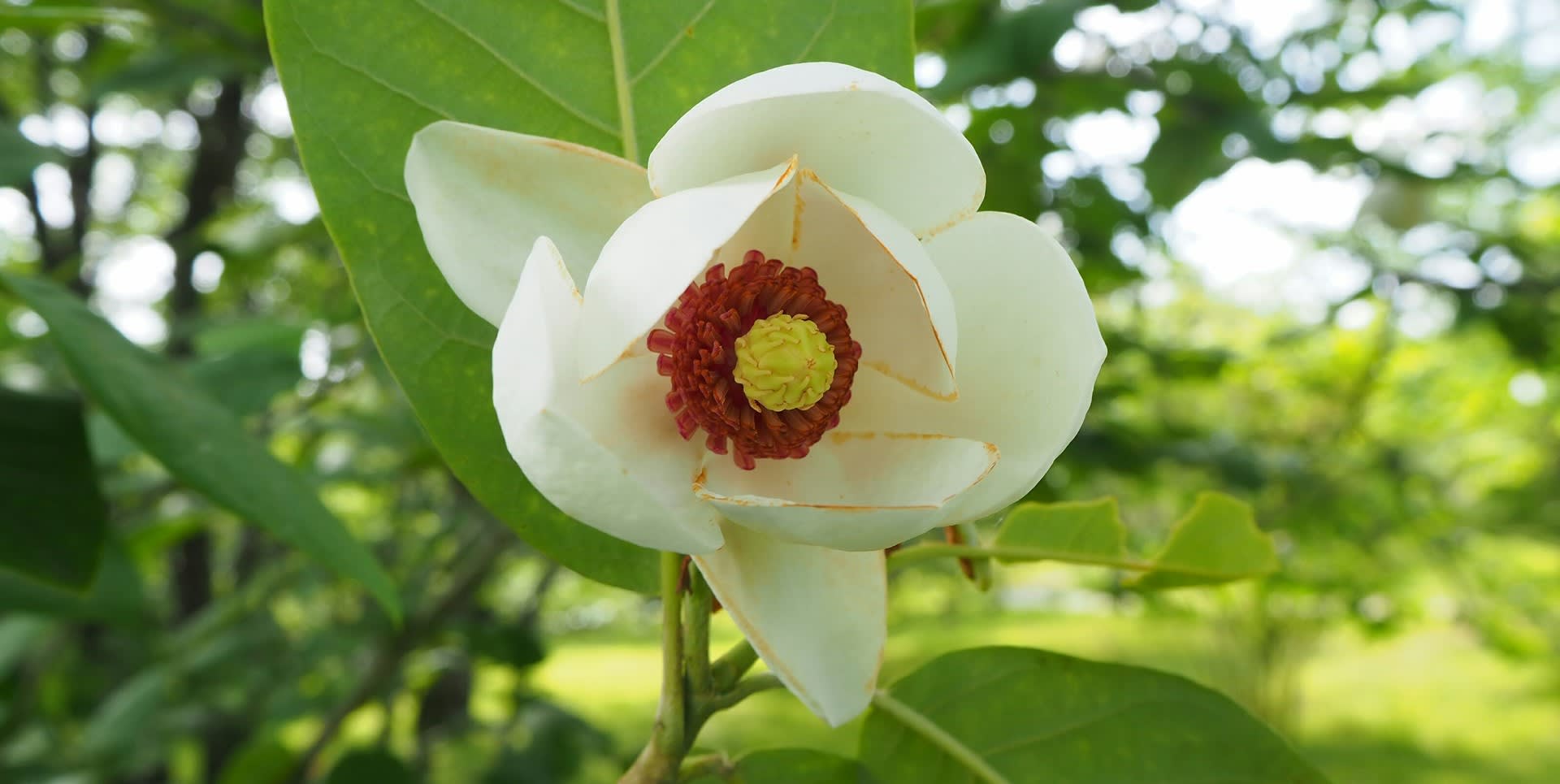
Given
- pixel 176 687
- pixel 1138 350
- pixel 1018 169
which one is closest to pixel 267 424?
pixel 176 687

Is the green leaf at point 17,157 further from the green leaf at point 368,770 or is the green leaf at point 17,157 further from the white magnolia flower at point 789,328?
the green leaf at point 368,770

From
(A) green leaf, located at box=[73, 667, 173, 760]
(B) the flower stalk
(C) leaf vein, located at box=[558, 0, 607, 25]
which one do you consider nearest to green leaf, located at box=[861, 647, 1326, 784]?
(B) the flower stalk

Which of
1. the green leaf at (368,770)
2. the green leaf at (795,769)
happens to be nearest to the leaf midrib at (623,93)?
the green leaf at (795,769)

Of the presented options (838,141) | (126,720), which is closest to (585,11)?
(838,141)

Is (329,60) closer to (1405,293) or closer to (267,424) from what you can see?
(267,424)

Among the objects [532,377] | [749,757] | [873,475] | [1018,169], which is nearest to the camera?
[532,377]

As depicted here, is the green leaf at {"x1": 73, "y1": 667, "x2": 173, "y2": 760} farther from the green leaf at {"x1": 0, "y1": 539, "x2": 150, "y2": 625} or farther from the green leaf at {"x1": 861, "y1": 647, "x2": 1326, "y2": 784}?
the green leaf at {"x1": 861, "y1": 647, "x2": 1326, "y2": 784}
